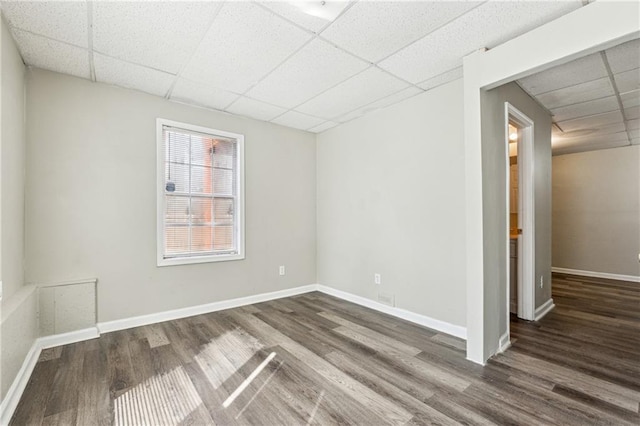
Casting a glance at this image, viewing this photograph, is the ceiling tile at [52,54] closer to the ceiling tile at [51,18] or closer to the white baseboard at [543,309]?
the ceiling tile at [51,18]

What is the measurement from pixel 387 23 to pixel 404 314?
9.40 ft

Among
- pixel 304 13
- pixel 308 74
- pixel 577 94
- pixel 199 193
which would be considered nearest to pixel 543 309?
pixel 577 94

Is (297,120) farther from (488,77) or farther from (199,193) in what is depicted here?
(488,77)

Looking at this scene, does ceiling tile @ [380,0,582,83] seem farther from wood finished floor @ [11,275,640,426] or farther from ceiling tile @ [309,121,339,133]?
wood finished floor @ [11,275,640,426]

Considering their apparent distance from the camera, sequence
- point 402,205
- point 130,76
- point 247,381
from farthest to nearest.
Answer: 1. point 402,205
2. point 130,76
3. point 247,381

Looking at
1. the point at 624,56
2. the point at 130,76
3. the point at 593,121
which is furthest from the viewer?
the point at 593,121

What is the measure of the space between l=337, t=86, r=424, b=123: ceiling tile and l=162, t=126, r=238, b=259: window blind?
1571 millimetres

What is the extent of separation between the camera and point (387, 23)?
207 centimetres

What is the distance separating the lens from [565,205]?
6.17 meters

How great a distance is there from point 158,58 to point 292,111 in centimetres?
164

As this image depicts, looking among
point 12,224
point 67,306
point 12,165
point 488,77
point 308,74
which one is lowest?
point 67,306

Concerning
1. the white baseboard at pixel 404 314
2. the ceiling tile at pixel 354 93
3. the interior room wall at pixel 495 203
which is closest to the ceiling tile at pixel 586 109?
the interior room wall at pixel 495 203

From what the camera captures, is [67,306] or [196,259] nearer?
[67,306]

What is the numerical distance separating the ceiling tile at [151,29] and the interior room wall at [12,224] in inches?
25.2
